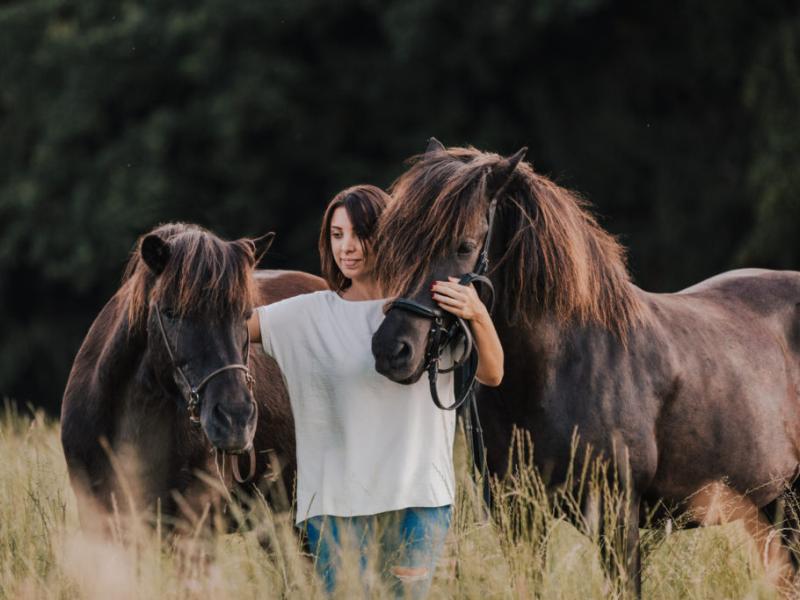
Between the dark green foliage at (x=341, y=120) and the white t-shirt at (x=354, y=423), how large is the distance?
360 inches

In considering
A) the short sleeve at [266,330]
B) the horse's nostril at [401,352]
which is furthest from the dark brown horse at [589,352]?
the short sleeve at [266,330]

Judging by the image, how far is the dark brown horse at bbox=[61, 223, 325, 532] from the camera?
4074mm

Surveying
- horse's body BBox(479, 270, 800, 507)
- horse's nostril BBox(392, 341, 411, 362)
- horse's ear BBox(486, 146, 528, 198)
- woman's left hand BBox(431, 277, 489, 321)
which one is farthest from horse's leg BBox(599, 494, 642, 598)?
horse's ear BBox(486, 146, 528, 198)

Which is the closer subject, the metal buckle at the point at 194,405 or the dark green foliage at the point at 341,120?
the metal buckle at the point at 194,405

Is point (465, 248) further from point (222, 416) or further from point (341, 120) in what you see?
point (341, 120)

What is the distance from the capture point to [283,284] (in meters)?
6.06

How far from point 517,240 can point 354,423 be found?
0.95 m

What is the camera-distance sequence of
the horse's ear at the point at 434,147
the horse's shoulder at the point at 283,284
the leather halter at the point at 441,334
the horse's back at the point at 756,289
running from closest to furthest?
1. the leather halter at the point at 441,334
2. the horse's ear at the point at 434,147
3. the horse's back at the point at 756,289
4. the horse's shoulder at the point at 283,284

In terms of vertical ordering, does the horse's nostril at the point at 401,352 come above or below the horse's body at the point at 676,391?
above

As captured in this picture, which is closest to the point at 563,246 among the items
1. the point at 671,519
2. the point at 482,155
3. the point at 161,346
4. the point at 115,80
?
the point at 482,155

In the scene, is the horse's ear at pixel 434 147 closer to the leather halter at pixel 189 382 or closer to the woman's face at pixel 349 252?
the woman's face at pixel 349 252

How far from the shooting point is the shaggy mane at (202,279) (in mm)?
4145

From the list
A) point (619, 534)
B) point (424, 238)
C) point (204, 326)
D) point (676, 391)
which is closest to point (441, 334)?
point (424, 238)

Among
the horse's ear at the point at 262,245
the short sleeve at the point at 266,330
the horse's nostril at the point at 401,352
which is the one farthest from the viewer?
the horse's ear at the point at 262,245
